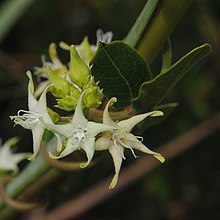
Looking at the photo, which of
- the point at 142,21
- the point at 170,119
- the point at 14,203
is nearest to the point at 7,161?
the point at 14,203

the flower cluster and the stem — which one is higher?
the flower cluster

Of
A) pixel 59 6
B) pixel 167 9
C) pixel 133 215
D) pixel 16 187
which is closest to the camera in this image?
pixel 167 9

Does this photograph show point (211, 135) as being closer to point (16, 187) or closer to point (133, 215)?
point (133, 215)

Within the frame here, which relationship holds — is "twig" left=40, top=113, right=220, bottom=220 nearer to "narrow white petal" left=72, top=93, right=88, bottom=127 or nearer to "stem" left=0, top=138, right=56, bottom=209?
"stem" left=0, top=138, right=56, bottom=209

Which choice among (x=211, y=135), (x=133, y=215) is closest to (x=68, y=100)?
(x=211, y=135)

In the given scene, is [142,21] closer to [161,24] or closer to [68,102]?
[161,24]

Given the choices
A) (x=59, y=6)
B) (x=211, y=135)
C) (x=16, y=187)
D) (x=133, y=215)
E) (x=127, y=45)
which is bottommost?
(x=133, y=215)

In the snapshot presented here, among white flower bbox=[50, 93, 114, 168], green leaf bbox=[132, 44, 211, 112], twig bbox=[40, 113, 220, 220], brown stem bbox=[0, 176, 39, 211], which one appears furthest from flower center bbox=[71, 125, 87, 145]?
twig bbox=[40, 113, 220, 220]
